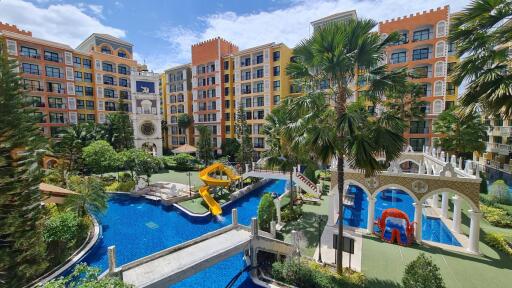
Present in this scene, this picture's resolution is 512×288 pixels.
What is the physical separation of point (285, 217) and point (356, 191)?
485 inches

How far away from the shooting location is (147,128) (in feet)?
135

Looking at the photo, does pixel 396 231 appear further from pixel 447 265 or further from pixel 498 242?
pixel 498 242

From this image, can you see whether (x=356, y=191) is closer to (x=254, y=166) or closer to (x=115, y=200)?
(x=254, y=166)

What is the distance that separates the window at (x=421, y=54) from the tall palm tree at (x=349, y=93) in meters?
29.2

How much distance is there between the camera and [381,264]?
12.1 metres

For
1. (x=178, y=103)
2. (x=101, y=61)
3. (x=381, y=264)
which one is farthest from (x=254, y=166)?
(x=101, y=61)

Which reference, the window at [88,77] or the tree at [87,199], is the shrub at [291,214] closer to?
the tree at [87,199]

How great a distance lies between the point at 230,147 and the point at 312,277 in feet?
107

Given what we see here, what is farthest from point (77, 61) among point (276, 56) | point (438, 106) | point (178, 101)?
point (438, 106)

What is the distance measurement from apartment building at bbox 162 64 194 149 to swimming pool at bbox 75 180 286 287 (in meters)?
26.6

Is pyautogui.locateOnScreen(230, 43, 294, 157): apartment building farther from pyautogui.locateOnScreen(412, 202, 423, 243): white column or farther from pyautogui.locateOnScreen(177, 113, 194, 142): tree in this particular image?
pyautogui.locateOnScreen(412, 202, 423, 243): white column

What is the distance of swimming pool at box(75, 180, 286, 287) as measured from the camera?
43.2 feet

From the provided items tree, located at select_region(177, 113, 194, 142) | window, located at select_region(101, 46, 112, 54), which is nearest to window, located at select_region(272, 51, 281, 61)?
tree, located at select_region(177, 113, 194, 142)

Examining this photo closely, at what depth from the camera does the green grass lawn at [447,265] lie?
35.0 ft
